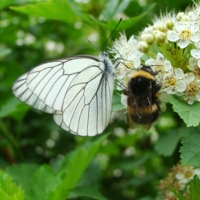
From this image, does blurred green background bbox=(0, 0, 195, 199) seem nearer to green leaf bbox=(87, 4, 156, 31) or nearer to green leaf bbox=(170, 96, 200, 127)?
green leaf bbox=(87, 4, 156, 31)

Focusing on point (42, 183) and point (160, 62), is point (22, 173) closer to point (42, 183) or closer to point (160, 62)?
point (42, 183)

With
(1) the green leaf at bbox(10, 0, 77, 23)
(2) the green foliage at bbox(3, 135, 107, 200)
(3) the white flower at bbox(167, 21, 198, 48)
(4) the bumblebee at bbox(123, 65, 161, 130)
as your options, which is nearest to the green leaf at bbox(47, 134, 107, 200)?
(2) the green foliage at bbox(3, 135, 107, 200)

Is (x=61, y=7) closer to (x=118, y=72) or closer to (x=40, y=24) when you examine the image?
(x=118, y=72)

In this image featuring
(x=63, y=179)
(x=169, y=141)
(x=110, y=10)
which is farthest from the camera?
(x=110, y=10)

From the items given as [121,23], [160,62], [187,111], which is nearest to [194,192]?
[187,111]

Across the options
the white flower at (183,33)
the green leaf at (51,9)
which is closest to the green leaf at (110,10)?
the green leaf at (51,9)
